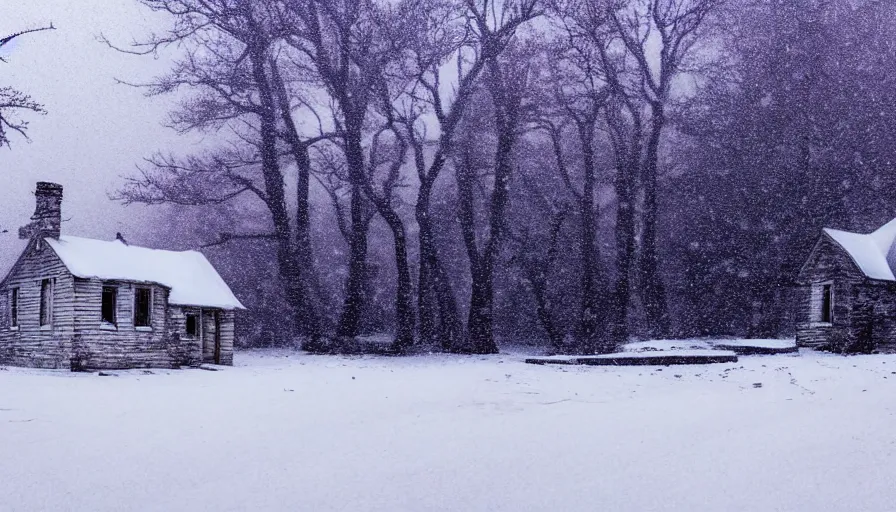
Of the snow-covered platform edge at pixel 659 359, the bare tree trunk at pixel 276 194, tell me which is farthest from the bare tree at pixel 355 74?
the snow-covered platform edge at pixel 659 359

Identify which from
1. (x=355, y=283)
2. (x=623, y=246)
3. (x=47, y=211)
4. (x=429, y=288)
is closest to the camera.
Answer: (x=47, y=211)

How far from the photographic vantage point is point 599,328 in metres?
35.6

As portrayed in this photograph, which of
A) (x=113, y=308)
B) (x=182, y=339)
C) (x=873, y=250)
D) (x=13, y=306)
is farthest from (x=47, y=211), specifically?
(x=873, y=250)

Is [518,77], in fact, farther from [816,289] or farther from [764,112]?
[816,289]

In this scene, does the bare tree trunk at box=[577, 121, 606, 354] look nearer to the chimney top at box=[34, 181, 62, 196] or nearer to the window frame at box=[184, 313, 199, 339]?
the window frame at box=[184, 313, 199, 339]

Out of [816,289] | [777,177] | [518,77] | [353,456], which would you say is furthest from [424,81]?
[353,456]

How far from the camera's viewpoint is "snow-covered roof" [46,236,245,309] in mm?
23453

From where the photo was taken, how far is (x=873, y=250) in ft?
90.2

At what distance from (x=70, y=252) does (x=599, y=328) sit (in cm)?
2084

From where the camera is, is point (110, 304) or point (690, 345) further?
point (690, 345)

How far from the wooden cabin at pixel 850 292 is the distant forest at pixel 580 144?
175 inches

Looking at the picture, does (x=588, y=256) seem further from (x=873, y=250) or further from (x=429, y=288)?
(x=873, y=250)

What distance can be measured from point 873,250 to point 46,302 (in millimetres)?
25209

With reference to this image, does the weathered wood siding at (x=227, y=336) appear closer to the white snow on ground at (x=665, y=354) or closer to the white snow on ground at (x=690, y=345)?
the white snow on ground at (x=665, y=354)
